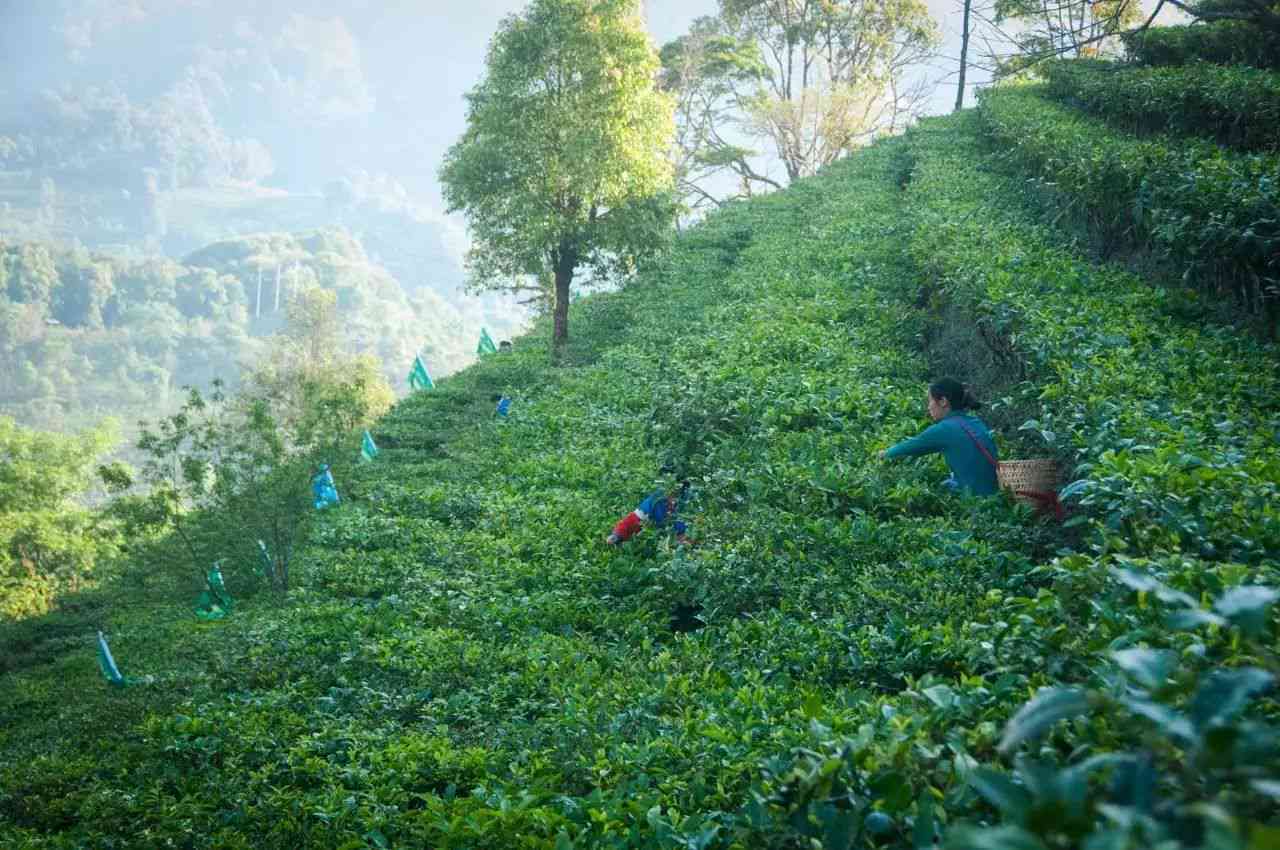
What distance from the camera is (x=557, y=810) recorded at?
12.2ft

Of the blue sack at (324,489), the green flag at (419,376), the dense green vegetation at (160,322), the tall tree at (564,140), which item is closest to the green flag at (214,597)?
the blue sack at (324,489)

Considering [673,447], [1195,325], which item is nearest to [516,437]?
[673,447]

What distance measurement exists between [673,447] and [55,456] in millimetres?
37100

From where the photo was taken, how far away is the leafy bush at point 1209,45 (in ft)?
52.6

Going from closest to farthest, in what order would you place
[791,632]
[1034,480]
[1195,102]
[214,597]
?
1. [791,632]
2. [1034,480]
3. [1195,102]
4. [214,597]

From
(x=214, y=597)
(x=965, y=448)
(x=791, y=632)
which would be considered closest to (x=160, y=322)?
(x=214, y=597)

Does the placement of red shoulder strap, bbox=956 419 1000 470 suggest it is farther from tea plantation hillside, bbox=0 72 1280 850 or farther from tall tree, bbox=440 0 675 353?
tall tree, bbox=440 0 675 353

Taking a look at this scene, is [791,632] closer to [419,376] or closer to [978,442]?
[978,442]

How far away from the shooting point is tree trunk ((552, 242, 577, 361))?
18781 millimetres

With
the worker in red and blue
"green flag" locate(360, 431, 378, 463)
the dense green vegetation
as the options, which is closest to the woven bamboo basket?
the worker in red and blue

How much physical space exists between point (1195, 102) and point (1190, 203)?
6.48 meters

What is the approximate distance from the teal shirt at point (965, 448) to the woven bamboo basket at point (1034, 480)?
0.25 metres

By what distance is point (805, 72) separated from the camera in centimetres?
4169

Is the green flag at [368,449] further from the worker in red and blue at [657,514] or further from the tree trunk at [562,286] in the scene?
the worker in red and blue at [657,514]
